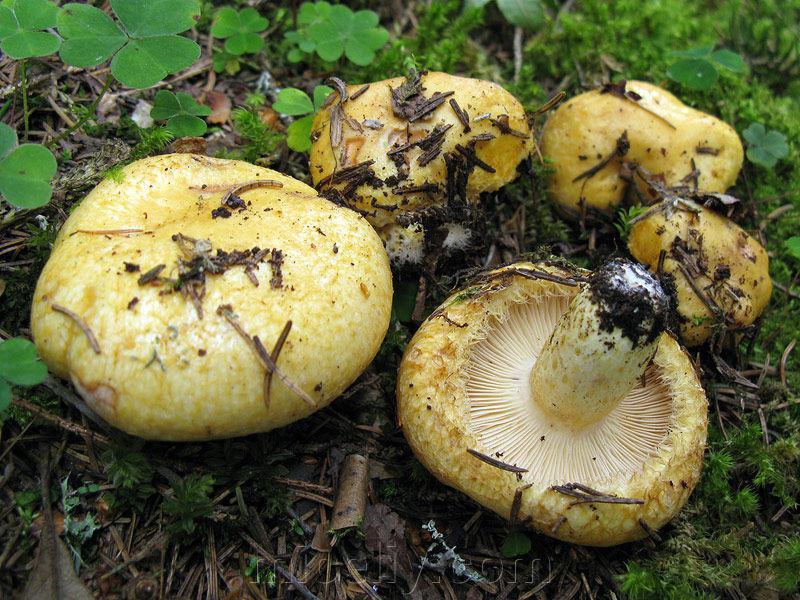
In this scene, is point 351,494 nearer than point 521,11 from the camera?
Yes

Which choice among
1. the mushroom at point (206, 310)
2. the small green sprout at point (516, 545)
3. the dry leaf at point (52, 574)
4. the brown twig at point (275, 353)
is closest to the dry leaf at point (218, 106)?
the mushroom at point (206, 310)

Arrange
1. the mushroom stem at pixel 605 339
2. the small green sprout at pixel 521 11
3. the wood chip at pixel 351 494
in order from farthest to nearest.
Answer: the small green sprout at pixel 521 11
the wood chip at pixel 351 494
the mushroom stem at pixel 605 339

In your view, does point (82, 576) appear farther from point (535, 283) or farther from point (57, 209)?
point (535, 283)

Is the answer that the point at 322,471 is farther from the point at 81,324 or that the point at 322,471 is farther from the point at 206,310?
the point at 81,324

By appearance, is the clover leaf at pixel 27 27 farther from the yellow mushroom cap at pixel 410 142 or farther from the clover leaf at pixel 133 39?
the yellow mushroom cap at pixel 410 142

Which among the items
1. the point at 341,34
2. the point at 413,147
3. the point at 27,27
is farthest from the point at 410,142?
the point at 27,27

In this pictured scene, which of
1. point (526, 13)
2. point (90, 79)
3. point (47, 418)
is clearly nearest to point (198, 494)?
point (47, 418)
